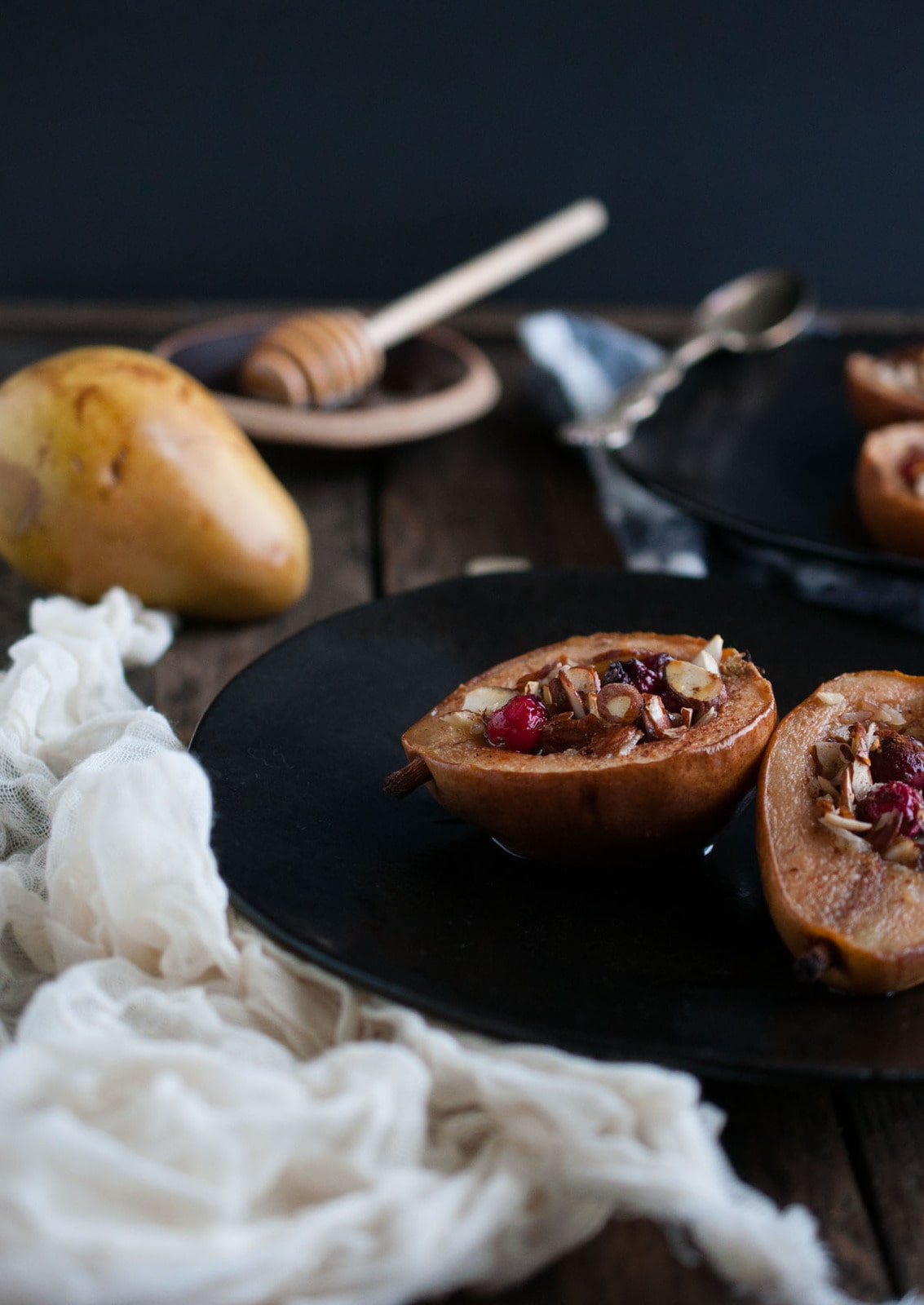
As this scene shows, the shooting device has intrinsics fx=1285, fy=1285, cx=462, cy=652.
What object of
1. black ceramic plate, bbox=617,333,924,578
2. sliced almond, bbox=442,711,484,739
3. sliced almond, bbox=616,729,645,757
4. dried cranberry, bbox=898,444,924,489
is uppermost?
sliced almond, bbox=616,729,645,757

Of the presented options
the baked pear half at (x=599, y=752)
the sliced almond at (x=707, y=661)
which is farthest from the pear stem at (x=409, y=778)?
the sliced almond at (x=707, y=661)

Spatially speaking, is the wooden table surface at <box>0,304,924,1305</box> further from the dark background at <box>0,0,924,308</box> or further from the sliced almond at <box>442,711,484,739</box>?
the sliced almond at <box>442,711,484,739</box>

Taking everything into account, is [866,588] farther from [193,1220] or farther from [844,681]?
[193,1220]

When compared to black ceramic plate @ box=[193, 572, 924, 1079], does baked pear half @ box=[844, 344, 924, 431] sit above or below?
below

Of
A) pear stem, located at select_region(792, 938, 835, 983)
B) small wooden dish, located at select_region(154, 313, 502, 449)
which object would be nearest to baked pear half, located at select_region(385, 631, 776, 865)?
pear stem, located at select_region(792, 938, 835, 983)

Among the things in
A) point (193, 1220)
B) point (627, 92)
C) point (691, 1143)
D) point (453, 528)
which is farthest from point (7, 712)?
point (627, 92)

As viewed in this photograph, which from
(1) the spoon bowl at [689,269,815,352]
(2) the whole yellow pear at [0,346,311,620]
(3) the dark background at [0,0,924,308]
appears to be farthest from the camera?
(3) the dark background at [0,0,924,308]

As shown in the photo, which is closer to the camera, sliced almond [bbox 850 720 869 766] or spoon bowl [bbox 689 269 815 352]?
sliced almond [bbox 850 720 869 766]
